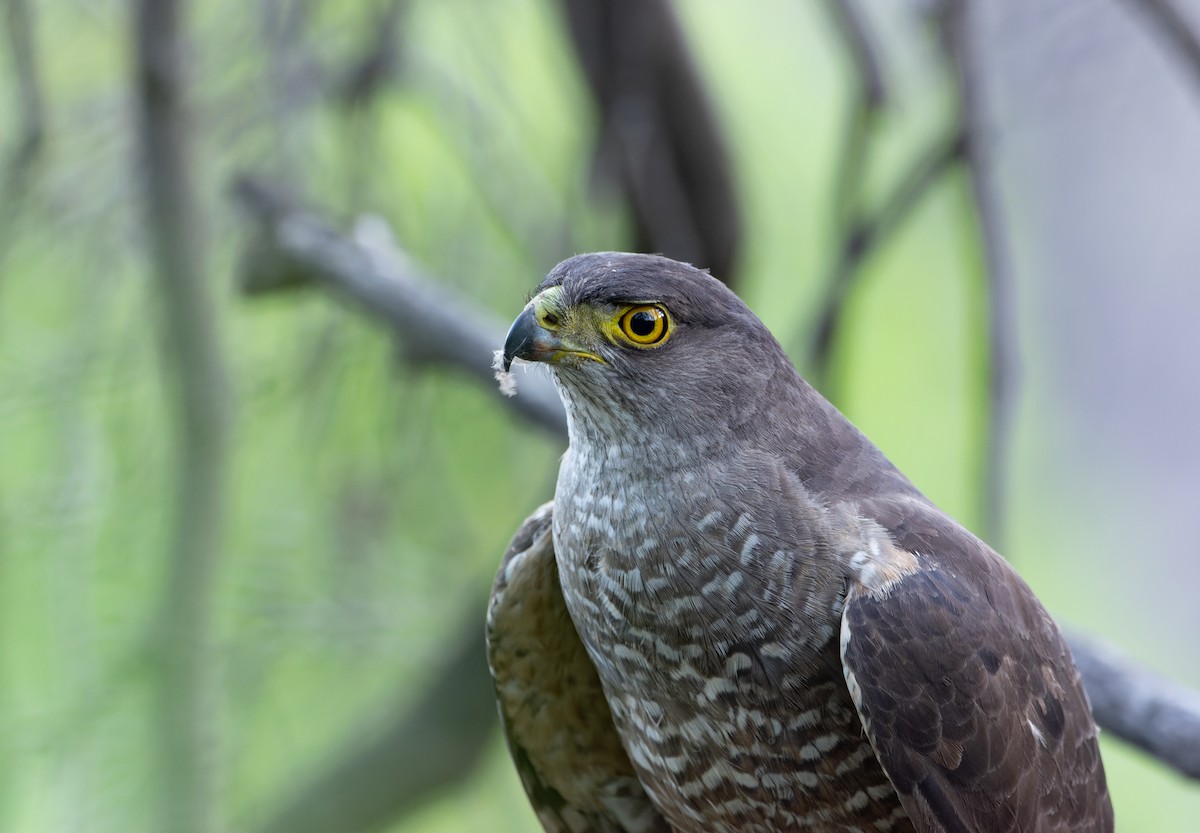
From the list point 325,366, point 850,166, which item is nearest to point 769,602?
point 850,166

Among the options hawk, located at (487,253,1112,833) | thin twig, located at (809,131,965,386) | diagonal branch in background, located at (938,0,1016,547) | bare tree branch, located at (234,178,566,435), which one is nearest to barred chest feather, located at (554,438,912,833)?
hawk, located at (487,253,1112,833)

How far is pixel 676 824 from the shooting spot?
204 centimetres

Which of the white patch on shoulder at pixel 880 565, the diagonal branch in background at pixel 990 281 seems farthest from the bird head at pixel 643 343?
the diagonal branch in background at pixel 990 281

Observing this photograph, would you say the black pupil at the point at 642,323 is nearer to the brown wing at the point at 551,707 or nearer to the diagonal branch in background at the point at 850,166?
the brown wing at the point at 551,707

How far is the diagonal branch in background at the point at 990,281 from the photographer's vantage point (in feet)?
8.16

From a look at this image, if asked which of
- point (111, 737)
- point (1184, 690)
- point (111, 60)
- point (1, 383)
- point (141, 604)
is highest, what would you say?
point (111, 60)

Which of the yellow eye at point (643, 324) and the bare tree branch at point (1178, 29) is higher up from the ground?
the bare tree branch at point (1178, 29)

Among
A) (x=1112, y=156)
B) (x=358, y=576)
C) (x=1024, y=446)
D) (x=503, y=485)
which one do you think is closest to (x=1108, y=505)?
(x=1024, y=446)

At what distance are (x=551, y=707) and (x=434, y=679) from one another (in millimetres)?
A: 1585

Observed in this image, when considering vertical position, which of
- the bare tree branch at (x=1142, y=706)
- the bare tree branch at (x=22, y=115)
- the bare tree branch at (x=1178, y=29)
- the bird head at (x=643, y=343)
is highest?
the bare tree branch at (x=22, y=115)

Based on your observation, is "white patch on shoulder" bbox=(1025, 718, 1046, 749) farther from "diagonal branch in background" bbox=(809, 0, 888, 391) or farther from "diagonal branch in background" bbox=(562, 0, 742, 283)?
"diagonal branch in background" bbox=(562, 0, 742, 283)

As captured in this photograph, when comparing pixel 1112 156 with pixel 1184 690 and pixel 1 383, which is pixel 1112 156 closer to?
pixel 1184 690

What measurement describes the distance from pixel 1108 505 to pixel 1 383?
16.0 ft

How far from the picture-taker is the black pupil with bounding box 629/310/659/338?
1.78 m
